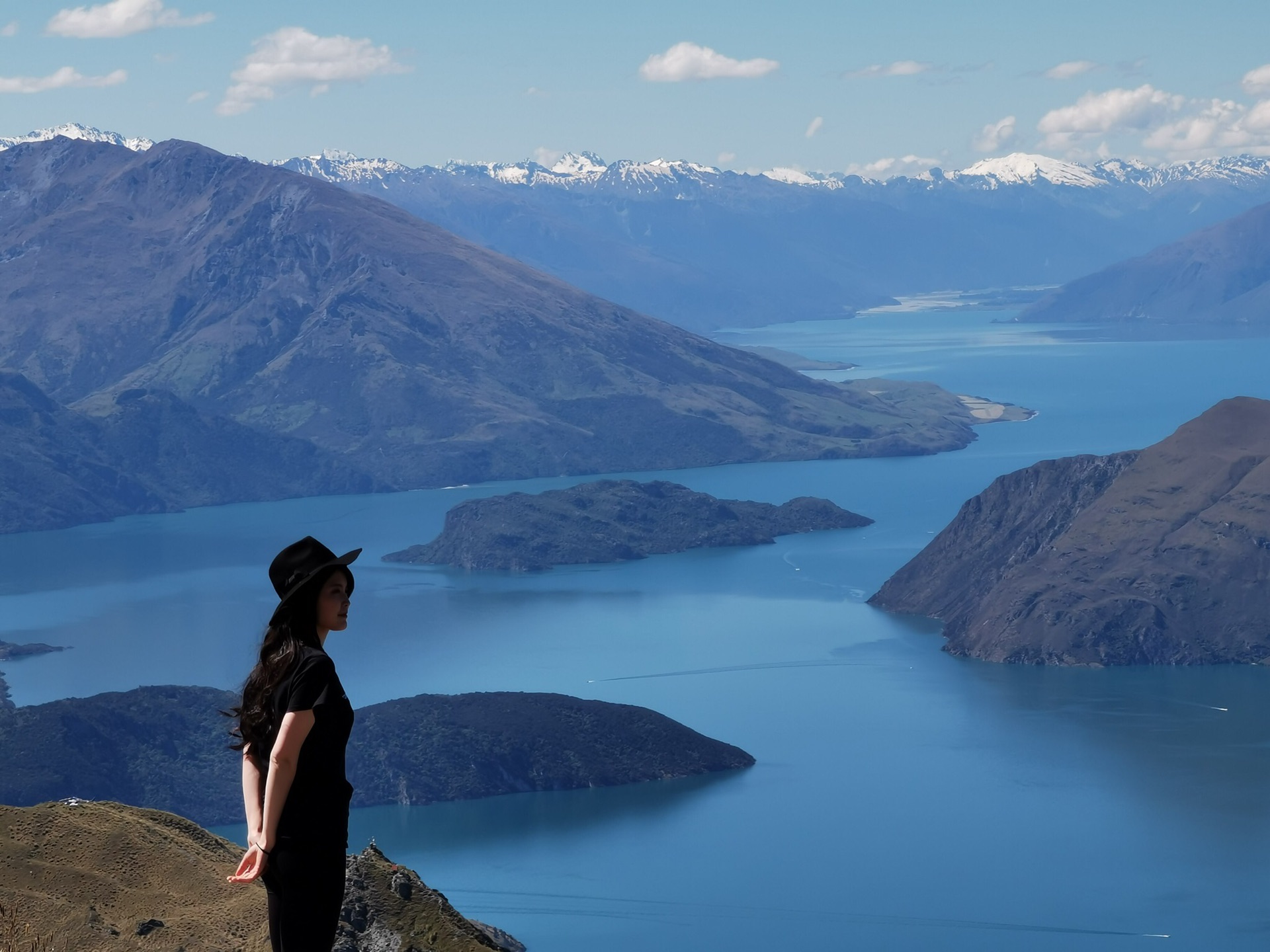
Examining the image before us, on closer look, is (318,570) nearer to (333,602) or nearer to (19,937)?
(333,602)

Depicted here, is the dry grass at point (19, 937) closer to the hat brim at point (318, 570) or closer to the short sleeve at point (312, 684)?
the short sleeve at point (312, 684)

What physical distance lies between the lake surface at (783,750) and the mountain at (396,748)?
109cm

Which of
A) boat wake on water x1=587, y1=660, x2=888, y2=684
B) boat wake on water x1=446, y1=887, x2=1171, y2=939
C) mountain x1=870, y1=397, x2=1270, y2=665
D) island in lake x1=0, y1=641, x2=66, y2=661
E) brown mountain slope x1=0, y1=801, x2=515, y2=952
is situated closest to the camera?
brown mountain slope x1=0, y1=801, x2=515, y2=952

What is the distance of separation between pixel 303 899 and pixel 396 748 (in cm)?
5691

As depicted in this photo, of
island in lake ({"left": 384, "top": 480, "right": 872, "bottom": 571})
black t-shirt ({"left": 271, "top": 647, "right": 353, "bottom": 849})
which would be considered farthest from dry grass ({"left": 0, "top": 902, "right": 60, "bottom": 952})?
island in lake ({"left": 384, "top": 480, "right": 872, "bottom": 571})

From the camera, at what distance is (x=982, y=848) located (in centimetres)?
5756

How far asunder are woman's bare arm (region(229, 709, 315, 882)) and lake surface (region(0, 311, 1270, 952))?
4043 centimetres

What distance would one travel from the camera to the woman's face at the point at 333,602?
881cm

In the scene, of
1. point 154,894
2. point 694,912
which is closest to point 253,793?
point 154,894

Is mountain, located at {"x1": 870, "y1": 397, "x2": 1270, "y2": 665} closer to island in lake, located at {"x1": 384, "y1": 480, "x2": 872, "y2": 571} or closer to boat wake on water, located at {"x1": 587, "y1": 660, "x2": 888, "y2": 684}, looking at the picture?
boat wake on water, located at {"x1": 587, "y1": 660, "x2": 888, "y2": 684}

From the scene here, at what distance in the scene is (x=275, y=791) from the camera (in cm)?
871

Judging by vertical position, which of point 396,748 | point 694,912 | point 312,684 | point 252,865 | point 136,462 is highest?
point 136,462

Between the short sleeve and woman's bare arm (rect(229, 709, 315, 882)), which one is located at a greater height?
the short sleeve

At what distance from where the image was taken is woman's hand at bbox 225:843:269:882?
8.67 meters
